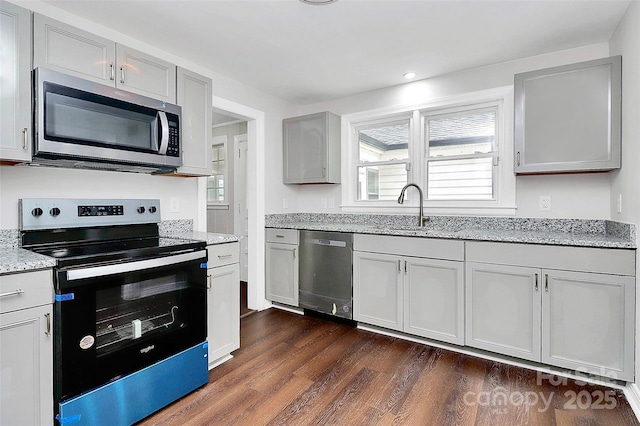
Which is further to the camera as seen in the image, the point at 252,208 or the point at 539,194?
the point at 252,208

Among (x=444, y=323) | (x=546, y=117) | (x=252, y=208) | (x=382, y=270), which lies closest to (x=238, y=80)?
(x=252, y=208)

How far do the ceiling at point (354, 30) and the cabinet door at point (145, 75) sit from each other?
0.91ft

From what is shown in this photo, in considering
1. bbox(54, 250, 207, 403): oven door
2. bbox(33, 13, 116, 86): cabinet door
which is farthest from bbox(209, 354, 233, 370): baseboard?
bbox(33, 13, 116, 86): cabinet door

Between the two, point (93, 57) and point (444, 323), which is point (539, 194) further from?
point (93, 57)

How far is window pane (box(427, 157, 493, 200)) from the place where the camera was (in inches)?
120

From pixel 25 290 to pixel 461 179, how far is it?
125 inches

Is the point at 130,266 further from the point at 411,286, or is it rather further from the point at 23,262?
the point at 411,286

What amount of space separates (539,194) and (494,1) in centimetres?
153

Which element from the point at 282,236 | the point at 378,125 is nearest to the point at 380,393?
the point at 282,236

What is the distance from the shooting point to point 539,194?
108 inches

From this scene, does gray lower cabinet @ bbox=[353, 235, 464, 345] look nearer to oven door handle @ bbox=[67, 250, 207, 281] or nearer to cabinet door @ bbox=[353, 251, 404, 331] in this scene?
cabinet door @ bbox=[353, 251, 404, 331]

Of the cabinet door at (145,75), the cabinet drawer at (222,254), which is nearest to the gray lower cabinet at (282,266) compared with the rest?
the cabinet drawer at (222,254)

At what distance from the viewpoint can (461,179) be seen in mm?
3168

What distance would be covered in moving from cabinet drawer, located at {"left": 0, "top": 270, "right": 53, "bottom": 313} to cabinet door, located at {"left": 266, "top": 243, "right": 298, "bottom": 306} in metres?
2.15
